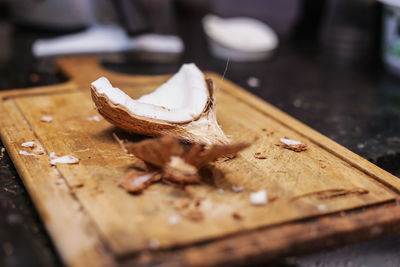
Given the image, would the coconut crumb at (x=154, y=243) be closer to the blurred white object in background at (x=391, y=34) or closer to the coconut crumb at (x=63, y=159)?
the coconut crumb at (x=63, y=159)

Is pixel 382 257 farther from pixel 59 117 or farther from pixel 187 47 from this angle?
pixel 187 47

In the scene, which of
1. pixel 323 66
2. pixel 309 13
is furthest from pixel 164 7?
pixel 309 13

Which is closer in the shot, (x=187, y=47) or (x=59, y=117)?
(x=59, y=117)

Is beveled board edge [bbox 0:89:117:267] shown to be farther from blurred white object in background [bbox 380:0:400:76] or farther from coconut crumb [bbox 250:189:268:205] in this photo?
blurred white object in background [bbox 380:0:400:76]

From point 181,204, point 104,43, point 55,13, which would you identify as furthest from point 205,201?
point 55,13

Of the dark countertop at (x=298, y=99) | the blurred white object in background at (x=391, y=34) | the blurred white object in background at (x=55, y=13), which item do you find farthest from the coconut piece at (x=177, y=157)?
the blurred white object in background at (x=55, y=13)

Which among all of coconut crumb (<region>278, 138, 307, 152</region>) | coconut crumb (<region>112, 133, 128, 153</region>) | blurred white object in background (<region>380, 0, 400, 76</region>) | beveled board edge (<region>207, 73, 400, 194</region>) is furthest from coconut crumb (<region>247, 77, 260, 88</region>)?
coconut crumb (<region>112, 133, 128, 153</region>)
